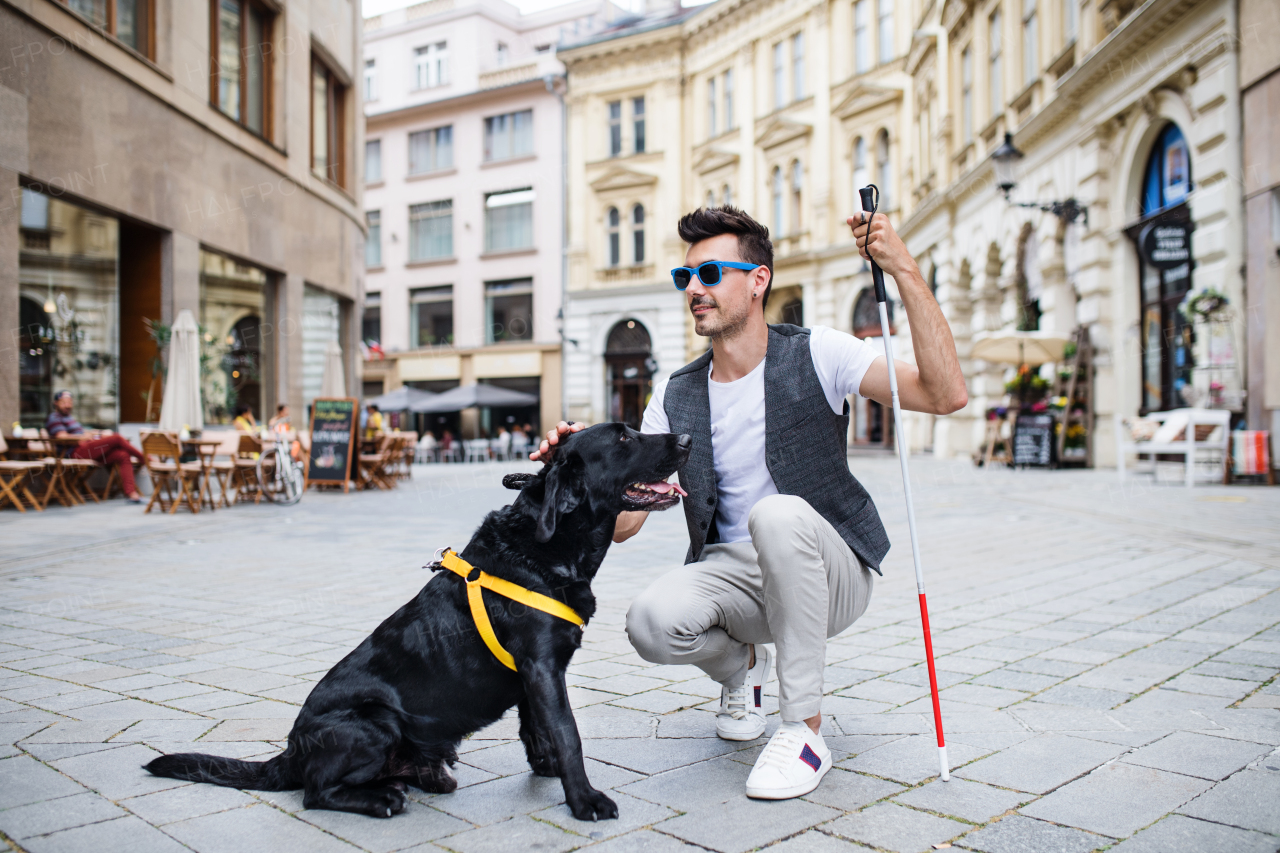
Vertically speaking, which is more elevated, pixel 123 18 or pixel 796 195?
pixel 796 195

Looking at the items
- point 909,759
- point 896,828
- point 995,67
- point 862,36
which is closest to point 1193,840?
point 896,828

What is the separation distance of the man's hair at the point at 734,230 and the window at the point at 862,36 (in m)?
26.2

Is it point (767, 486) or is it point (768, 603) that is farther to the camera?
point (767, 486)

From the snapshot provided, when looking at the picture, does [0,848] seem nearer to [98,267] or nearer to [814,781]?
[814,781]

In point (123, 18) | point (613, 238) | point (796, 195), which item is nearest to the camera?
point (123, 18)

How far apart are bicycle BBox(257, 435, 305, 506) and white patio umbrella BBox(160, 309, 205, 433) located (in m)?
0.98

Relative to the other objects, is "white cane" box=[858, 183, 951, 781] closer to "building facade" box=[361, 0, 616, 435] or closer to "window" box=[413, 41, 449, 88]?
"building facade" box=[361, 0, 616, 435]

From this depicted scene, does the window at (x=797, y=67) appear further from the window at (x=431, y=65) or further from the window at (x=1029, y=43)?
the window at (x=431, y=65)

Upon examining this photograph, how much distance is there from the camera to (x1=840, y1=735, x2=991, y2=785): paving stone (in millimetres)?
2617

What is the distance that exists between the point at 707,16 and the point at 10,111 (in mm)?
25032

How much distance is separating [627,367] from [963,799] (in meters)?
31.1

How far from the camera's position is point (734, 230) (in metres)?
2.98

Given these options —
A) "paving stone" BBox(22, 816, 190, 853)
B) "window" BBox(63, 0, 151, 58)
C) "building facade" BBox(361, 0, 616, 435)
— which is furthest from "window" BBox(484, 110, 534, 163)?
"paving stone" BBox(22, 816, 190, 853)

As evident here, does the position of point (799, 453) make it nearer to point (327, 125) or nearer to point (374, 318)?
point (327, 125)
